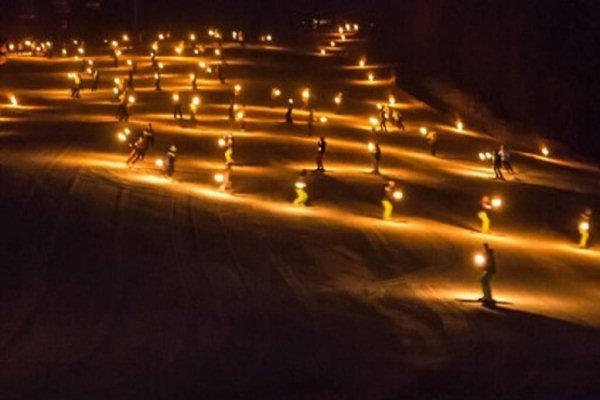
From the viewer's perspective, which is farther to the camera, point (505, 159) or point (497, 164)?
point (505, 159)

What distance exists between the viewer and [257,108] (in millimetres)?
64938

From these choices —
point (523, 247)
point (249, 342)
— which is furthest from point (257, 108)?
point (249, 342)

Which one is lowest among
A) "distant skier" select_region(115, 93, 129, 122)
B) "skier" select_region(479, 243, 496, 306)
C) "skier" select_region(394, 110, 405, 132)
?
"skier" select_region(394, 110, 405, 132)

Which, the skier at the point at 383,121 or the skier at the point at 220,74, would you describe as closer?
the skier at the point at 383,121

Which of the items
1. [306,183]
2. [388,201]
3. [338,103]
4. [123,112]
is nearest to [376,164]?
[306,183]

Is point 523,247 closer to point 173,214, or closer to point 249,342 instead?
point 173,214

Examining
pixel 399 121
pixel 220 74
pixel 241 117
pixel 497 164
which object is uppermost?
pixel 241 117

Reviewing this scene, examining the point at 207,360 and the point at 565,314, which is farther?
the point at 565,314

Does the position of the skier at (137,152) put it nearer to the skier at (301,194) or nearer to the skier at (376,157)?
the skier at (301,194)

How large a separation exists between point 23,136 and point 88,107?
1322 cm

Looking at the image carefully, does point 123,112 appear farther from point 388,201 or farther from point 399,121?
point 388,201

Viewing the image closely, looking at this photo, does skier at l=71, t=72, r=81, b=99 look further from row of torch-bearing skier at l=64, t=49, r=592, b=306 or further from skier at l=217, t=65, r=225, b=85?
skier at l=217, t=65, r=225, b=85

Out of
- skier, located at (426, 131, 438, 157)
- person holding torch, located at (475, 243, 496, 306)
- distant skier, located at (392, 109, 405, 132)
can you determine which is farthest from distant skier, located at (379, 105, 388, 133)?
person holding torch, located at (475, 243, 496, 306)

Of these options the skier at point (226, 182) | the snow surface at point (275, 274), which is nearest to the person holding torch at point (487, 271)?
the snow surface at point (275, 274)
